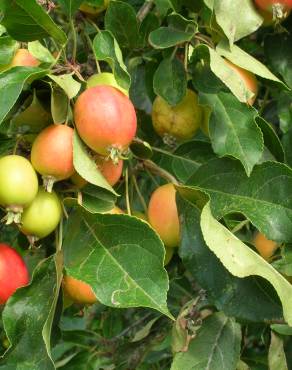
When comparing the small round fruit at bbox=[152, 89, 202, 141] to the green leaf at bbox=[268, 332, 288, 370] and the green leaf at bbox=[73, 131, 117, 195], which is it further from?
the green leaf at bbox=[268, 332, 288, 370]

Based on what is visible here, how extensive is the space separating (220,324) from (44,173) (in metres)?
0.53

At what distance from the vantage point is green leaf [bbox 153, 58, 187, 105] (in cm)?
135

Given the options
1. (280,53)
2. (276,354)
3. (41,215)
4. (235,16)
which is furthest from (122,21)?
(276,354)

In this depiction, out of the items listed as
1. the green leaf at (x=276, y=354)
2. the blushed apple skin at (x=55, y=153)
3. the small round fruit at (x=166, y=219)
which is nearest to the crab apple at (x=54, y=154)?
the blushed apple skin at (x=55, y=153)

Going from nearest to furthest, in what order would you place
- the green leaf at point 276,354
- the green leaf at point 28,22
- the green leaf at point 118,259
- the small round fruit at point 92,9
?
1. the green leaf at point 118,259
2. the green leaf at point 28,22
3. the green leaf at point 276,354
4. the small round fruit at point 92,9

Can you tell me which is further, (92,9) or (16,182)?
(92,9)

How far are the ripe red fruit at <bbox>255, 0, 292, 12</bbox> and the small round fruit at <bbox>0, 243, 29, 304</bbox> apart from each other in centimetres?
64

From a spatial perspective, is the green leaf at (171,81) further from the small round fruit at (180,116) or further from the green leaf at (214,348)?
the green leaf at (214,348)

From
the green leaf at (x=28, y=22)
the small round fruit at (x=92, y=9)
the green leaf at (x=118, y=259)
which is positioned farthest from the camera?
the small round fruit at (x=92, y=9)

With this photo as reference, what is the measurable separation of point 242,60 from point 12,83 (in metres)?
0.43

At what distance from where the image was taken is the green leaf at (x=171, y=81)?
1348 mm

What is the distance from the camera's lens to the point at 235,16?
50.9 inches

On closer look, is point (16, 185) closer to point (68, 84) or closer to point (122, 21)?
point (68, 84)

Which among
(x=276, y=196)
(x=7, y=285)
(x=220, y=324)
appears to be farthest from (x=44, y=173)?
(x=220, y=324)
